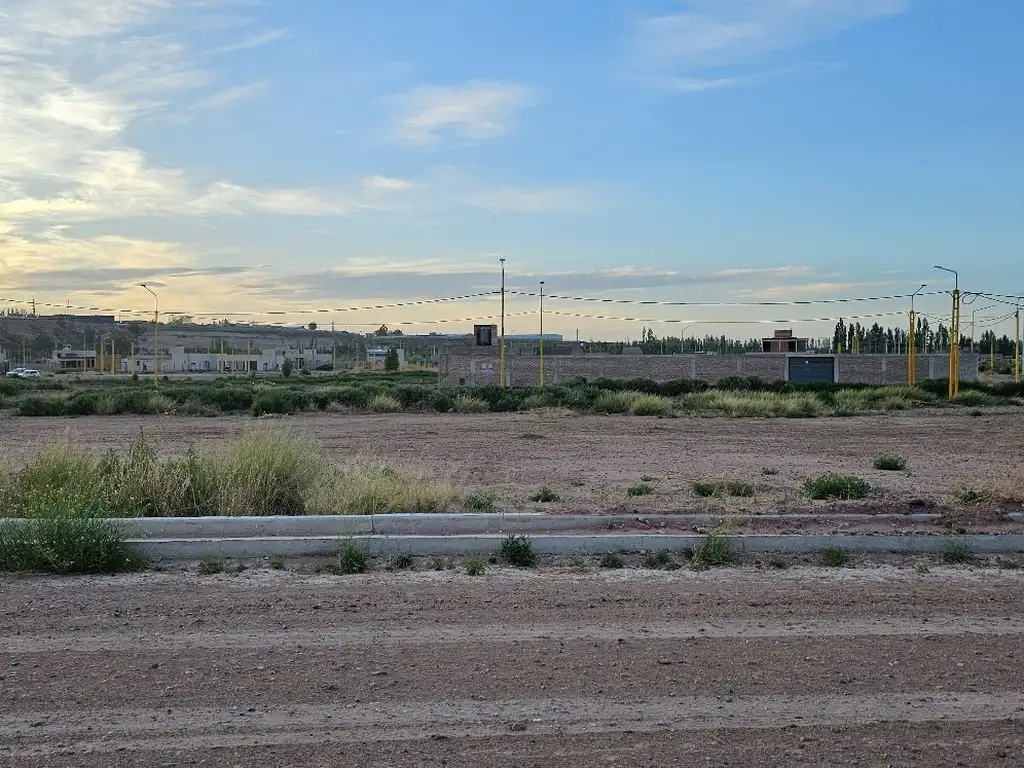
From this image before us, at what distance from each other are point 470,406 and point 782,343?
65.7 meters

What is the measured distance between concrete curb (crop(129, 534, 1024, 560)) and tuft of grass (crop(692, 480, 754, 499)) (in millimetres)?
3273

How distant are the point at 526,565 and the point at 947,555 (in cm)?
410

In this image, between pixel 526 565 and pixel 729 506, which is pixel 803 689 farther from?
pixel 729 506

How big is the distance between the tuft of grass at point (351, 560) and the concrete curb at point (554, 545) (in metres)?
0.26

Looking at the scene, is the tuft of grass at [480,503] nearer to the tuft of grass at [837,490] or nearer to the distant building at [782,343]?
the tuft of grass at [837,490]

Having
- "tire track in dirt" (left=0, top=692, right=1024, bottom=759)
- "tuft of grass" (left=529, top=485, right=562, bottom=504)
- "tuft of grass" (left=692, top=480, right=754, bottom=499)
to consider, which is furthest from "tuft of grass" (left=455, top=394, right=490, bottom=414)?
"tire track in dirt" (left=0, top=692, right=1024, bottom=759)

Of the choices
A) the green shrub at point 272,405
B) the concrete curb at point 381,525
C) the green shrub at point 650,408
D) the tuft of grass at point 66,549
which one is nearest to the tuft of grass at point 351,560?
the concrete curb at point 381,525

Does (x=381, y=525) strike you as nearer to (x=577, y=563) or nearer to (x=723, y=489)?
(x=577, y=563)

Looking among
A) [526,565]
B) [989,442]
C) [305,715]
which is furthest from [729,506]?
[989,442]

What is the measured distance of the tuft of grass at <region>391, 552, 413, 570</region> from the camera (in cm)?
970

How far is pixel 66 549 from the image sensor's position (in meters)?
9.52

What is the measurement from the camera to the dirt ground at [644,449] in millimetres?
14445

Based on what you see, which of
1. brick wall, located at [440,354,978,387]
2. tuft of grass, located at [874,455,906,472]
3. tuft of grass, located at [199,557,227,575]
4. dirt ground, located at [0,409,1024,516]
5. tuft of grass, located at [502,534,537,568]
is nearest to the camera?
tuft of grass, located at [199,557,227,575]

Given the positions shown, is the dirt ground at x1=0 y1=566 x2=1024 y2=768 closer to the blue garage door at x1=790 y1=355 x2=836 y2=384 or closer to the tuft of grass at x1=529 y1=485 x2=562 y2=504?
the tuft of grass at x1=529 y1=485 x2=562 y2=504
